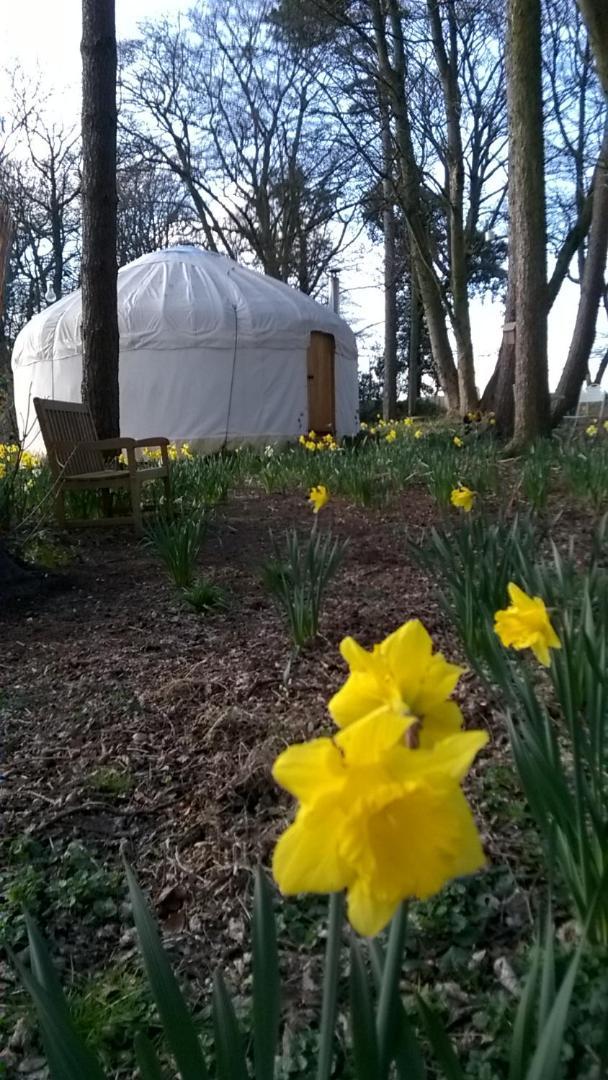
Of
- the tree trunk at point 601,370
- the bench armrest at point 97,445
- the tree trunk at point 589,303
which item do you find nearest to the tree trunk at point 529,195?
the tree trunk at point 589,303

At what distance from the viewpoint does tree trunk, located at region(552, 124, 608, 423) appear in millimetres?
8336

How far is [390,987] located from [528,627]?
63 cm

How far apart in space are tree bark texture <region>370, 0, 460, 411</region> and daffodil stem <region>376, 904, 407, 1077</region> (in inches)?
417

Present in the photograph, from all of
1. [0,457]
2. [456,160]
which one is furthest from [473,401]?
[0,457]

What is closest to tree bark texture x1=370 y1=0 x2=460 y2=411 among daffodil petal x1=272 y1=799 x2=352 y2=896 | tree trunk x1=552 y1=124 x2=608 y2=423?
tree trunk x1=552 y1=124 x2=608 y2=423

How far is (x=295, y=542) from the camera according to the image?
2.27 meters

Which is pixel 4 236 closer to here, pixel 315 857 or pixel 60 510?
pixel 60 510

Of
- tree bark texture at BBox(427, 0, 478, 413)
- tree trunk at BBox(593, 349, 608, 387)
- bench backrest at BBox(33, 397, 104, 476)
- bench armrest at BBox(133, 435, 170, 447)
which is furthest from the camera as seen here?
tree trunk at BBox(593, 349, 608, 387)

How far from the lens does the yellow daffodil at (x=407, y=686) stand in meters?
0.45

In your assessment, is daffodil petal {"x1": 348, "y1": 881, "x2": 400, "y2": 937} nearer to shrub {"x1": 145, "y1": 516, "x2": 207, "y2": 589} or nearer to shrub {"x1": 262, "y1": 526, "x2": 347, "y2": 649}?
shrub {"x1": 262, "y1": 526, "x2": 347, "y2": 649}

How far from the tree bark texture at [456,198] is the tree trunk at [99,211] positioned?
6.04m

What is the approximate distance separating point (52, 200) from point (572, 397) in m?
17.5

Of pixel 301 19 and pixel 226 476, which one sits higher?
pixel 301 19

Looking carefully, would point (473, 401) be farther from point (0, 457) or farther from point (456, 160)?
point (0, 457)
